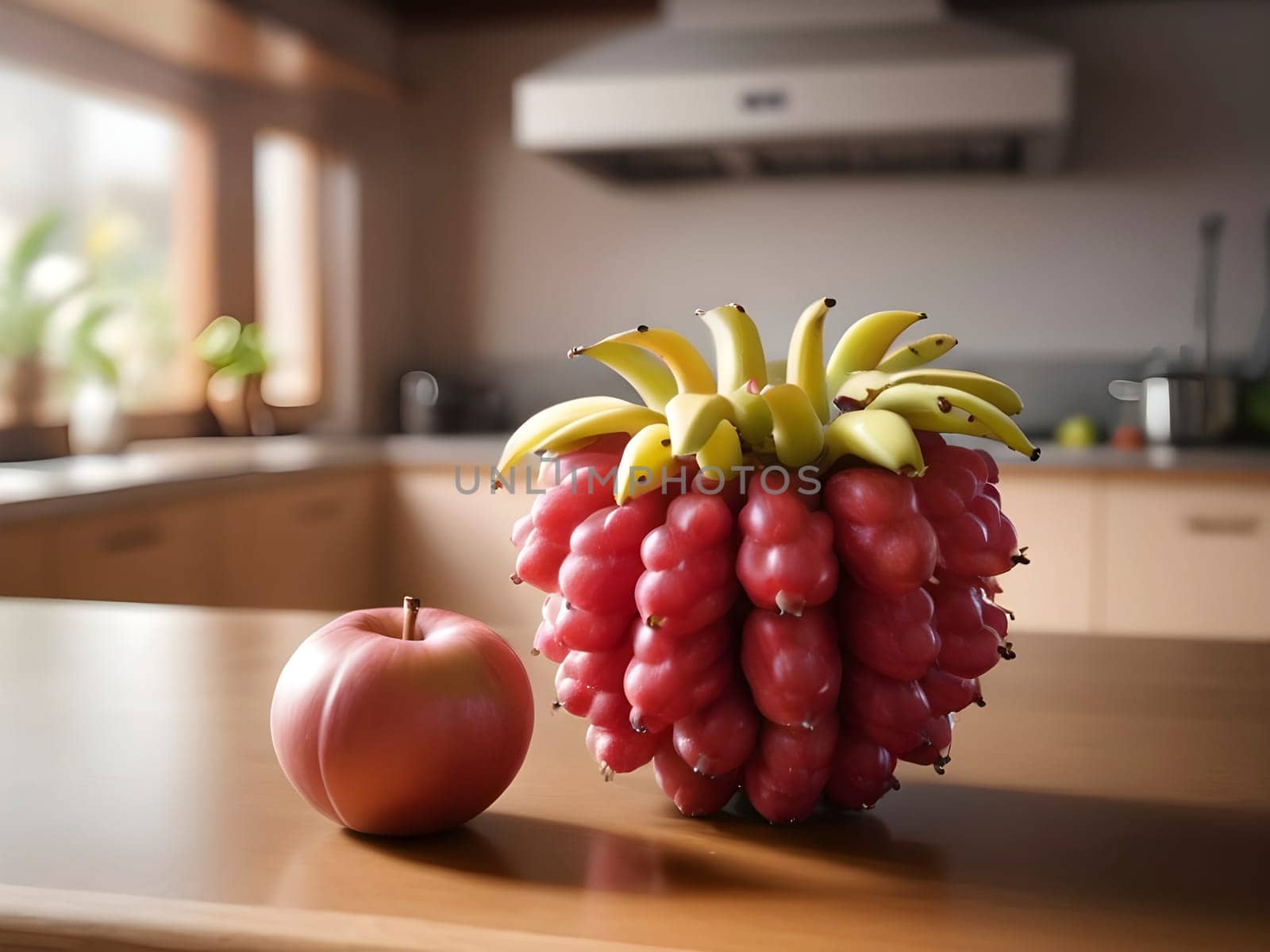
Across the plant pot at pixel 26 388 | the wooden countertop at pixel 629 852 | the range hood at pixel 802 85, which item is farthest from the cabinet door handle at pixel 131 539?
the wooden countertop at pixel 629 852

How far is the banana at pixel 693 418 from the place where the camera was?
0.50m

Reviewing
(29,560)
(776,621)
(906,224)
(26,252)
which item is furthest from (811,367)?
(906,224)

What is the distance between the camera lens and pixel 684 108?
3.28m

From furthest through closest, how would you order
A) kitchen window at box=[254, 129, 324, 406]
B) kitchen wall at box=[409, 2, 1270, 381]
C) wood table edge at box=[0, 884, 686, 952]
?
kitchen window at box=[254, 129, 324, 406]
kitchen wall at box=[409, 2, 1270, 381]
wood table edge at box=[0, 884, 686, 952]

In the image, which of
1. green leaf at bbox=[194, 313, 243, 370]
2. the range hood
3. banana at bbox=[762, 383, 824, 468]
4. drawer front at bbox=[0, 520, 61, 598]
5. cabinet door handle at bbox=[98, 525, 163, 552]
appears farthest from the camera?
green leaf at bbox=[194, 313, 243, 370]

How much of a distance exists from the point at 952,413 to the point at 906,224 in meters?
3.56

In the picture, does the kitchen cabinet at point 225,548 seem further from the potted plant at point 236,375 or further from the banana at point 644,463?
the banana at point 644,463

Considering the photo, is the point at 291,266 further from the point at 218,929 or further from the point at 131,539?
the point at 218,929

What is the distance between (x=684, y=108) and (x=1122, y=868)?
2.97 metres

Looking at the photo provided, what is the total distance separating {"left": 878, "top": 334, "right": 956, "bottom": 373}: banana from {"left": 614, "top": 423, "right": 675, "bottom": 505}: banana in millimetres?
144

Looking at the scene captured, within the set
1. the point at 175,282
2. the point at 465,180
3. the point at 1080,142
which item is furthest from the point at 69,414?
the point at 1080,142

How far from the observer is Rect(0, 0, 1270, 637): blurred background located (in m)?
2.99

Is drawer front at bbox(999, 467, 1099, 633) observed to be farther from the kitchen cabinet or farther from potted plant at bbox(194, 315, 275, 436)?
potted plant at bbox(194, 315, 275, 436)

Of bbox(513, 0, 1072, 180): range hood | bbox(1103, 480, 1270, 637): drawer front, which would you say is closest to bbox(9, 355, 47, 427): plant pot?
bbox(513, 0, 1072, 180): range hood
